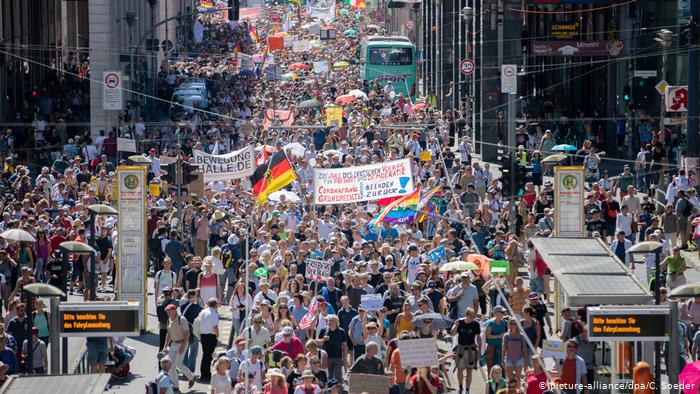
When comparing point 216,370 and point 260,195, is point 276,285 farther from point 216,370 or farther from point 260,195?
point 260,195

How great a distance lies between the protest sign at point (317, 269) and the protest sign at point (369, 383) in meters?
5.54

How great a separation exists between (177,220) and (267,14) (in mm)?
136906

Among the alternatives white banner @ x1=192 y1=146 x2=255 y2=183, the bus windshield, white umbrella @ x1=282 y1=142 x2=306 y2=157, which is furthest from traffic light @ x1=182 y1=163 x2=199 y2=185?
the bus windshield

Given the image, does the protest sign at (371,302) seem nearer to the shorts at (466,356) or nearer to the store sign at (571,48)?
the shorts at (466,356)

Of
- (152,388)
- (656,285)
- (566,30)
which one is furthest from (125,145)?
(566,30)

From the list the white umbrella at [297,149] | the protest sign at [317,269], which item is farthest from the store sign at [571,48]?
the protest sign at [317,269]

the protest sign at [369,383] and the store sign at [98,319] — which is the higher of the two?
the store sign at [98,319]

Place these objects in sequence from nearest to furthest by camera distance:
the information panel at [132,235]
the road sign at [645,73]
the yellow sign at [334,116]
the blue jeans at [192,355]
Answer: the blue jeans at [192,355] < the information panel at [132,235] < the yellow sign at [334,116] < the road sign at [645,73]

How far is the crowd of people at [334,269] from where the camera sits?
20172mm

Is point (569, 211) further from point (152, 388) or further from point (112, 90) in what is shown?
point (112, 90)

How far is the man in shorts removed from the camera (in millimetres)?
21219

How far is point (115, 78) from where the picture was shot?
4694 centimetres

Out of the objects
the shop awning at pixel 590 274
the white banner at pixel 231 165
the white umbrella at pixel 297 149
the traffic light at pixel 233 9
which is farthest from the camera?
the traffic light at pixel 233 9

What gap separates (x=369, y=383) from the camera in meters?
19.2
